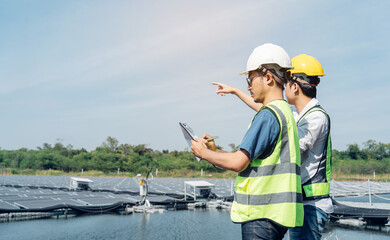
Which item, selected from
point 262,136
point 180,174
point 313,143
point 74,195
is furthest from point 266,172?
point 180,174

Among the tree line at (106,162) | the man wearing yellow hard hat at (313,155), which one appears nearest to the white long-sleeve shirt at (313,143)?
the man wearing yellow hard hat at (313,155)

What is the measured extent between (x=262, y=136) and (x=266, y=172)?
187 mm

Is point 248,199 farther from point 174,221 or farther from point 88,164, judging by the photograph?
point 88,164

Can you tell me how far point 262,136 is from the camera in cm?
164

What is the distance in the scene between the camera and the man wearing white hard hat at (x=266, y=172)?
164cm

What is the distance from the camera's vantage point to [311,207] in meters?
2.28


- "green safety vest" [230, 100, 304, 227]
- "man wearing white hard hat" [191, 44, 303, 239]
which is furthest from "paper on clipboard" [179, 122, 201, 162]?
"green safety vest" [230, 100, 304, 227]

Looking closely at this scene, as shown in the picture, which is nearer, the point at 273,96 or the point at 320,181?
the point at 273,96

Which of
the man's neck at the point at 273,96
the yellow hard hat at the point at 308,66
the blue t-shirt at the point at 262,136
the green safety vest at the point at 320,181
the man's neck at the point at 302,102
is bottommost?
the green safety vest at the point at 320,181

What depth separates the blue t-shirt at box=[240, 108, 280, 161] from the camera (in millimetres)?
1632

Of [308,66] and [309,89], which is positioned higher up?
[308,66]

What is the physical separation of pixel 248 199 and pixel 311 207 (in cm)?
82

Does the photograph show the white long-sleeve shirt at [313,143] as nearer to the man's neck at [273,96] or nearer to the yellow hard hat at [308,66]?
the yellow hard hat at [308,66]

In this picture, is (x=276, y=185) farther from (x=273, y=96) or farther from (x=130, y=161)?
(x=130, y=161)
